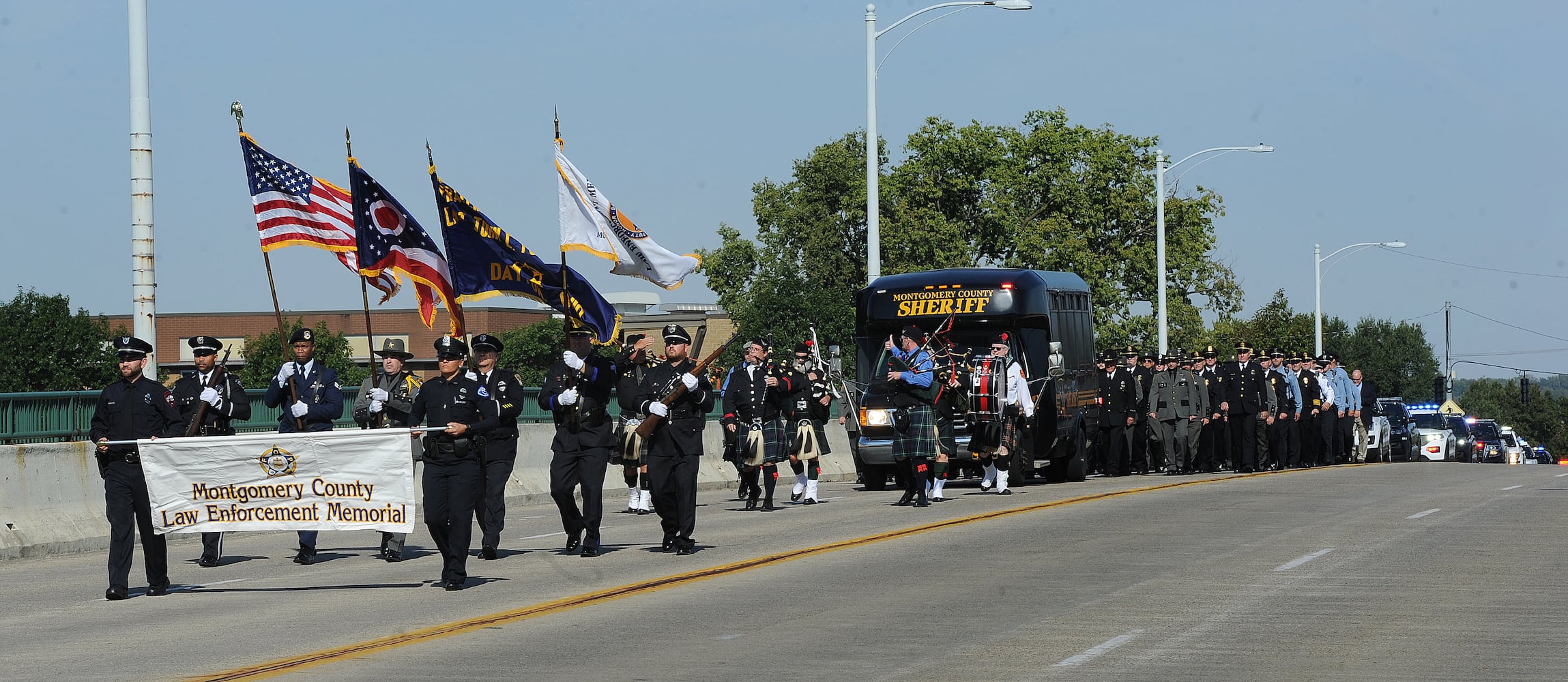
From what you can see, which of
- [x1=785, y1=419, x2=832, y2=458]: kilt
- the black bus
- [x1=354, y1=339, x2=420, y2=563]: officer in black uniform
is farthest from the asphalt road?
the black bus

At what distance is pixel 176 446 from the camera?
12711 millimetres

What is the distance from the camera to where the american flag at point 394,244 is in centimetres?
1786

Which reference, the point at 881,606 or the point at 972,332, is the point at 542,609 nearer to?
the point at 881,606

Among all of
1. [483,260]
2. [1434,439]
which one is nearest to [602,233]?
[483,260]

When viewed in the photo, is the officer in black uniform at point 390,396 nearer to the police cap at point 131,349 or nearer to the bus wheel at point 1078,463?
the police cap at point 131,349

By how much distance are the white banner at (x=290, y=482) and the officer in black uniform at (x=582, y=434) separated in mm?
1836

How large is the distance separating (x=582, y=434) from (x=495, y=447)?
73 centimetres

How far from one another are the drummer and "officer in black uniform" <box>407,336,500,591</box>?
995 cm

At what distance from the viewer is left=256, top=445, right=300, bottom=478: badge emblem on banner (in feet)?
42.2

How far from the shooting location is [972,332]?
23688 mm

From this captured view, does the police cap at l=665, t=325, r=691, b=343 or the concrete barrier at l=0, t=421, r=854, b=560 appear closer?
the police cap at l=665, t=325, r=691, b=343

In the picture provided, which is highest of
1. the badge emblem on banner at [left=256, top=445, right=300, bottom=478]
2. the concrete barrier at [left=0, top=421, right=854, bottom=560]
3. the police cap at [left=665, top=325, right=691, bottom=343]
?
the police cap at [left=665, top=325, right=691, bottom=343]

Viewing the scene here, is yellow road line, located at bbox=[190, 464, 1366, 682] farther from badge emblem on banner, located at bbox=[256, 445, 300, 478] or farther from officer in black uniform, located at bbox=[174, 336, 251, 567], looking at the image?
officer in black uniform, located at bbox=[174, 336, 251, 567]

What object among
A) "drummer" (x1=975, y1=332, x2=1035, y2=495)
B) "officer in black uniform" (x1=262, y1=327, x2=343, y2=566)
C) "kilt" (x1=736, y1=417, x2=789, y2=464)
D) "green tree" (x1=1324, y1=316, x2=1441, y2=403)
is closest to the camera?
"officer in black uniform" (x1=262, y1=327, x2=343, y2=566)
